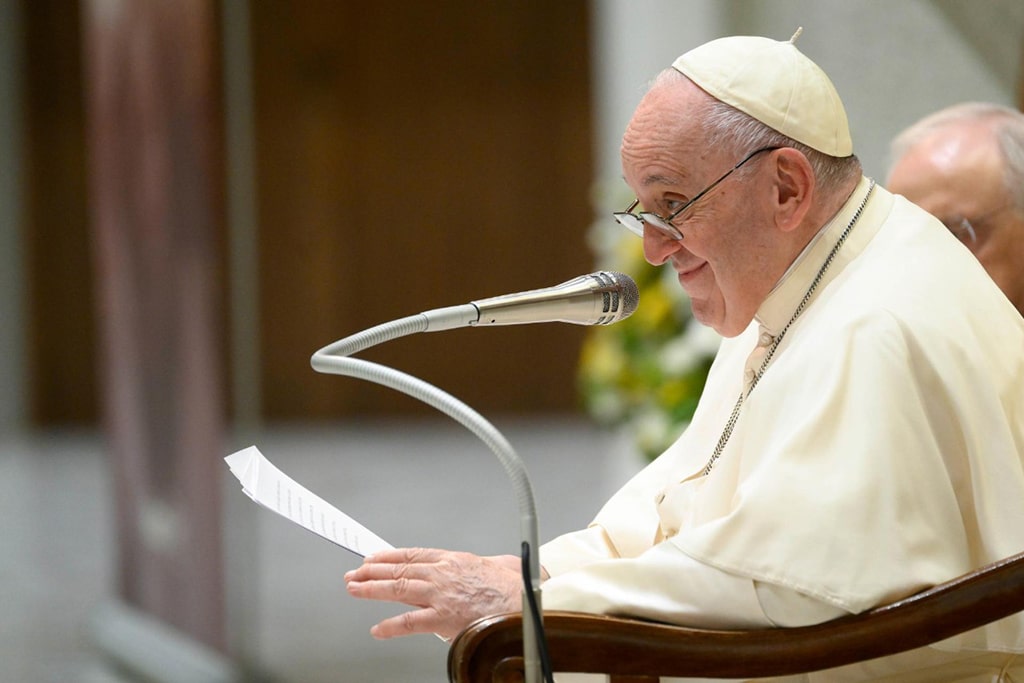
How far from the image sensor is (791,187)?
6.81 ft

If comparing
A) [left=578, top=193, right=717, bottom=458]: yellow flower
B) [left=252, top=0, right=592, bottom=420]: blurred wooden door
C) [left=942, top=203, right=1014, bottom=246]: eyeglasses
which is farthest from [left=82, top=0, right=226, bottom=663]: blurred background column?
[left=252, top=0, right=592, bottom=420]: blurred wooden door

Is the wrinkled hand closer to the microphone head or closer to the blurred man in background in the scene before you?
the microphone head

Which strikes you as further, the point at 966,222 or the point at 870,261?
the point at 966,222

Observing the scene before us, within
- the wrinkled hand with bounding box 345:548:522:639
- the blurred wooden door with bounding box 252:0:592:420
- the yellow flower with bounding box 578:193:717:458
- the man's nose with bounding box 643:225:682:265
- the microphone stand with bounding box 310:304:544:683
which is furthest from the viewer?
the blurred wooden door with bounding box 252:0:592:420

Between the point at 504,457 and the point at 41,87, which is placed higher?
the point at 41,87

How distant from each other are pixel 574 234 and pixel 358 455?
236cm

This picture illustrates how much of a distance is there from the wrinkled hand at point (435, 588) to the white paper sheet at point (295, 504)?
67 millimetres

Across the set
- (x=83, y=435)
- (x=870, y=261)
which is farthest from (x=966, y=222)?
(x=83, y=435)

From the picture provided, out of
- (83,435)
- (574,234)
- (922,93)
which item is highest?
(574,234)

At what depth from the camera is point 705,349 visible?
4059 millimetres

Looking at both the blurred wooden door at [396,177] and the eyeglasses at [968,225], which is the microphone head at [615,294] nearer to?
the eyeglasses at [968,225]

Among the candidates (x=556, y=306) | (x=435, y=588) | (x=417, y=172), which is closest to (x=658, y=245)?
(x=556, y=306)

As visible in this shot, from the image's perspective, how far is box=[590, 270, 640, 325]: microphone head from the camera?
6.20 feet

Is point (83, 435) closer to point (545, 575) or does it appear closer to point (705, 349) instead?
point (705, 349)
